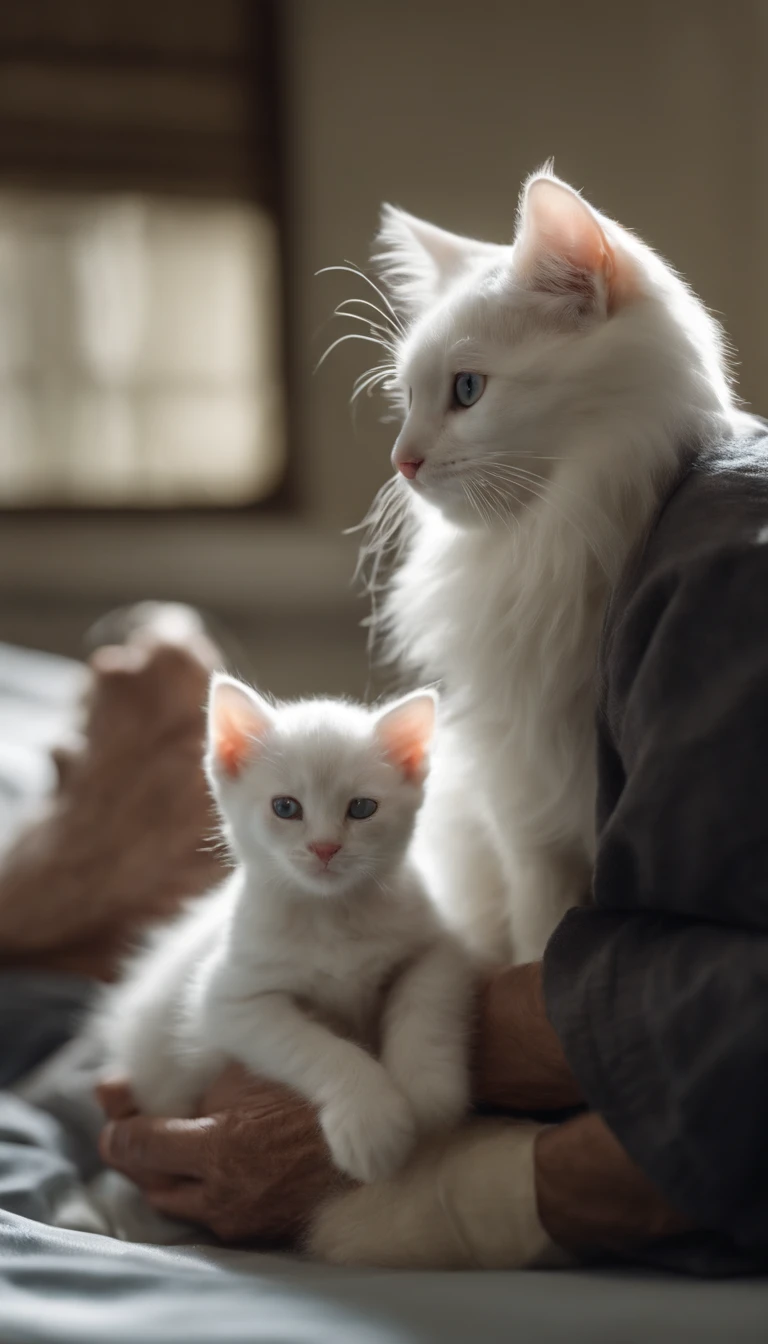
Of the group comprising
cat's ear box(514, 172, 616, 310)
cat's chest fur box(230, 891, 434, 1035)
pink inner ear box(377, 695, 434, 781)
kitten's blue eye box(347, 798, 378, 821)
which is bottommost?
cat's chest fur box(230, 891, 434, 1035)

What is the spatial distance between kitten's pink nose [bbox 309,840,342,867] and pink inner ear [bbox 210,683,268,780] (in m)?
0.11

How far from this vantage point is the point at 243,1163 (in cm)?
92

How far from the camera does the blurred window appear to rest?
285 centimetres

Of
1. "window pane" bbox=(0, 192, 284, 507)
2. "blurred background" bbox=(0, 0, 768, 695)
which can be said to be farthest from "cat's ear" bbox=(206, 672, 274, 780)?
"window pane" bbox=(0, 192, 284, 507)

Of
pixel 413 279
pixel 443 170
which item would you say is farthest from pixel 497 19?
pixel 413 279

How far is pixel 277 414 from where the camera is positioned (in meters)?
3.04

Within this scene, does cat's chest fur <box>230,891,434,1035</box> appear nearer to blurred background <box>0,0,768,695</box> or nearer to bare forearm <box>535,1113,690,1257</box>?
bare forearm <box>535,1113,690,1257</box>

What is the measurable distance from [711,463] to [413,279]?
0.56 metres

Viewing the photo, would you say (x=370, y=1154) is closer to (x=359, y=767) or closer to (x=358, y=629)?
(x=359, y=767)

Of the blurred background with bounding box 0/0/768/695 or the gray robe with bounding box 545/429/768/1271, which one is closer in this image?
the gray robe with bounding box 545/429/768/1271

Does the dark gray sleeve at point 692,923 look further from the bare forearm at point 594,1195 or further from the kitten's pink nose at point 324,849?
the kitten's pink nose at point 324,849

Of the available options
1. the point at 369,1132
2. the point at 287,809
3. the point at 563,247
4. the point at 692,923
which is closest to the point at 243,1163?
the point at 369,1132

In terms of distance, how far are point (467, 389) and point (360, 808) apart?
1.09 ft

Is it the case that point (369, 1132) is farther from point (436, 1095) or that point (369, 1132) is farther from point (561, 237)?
point (561, 237)
